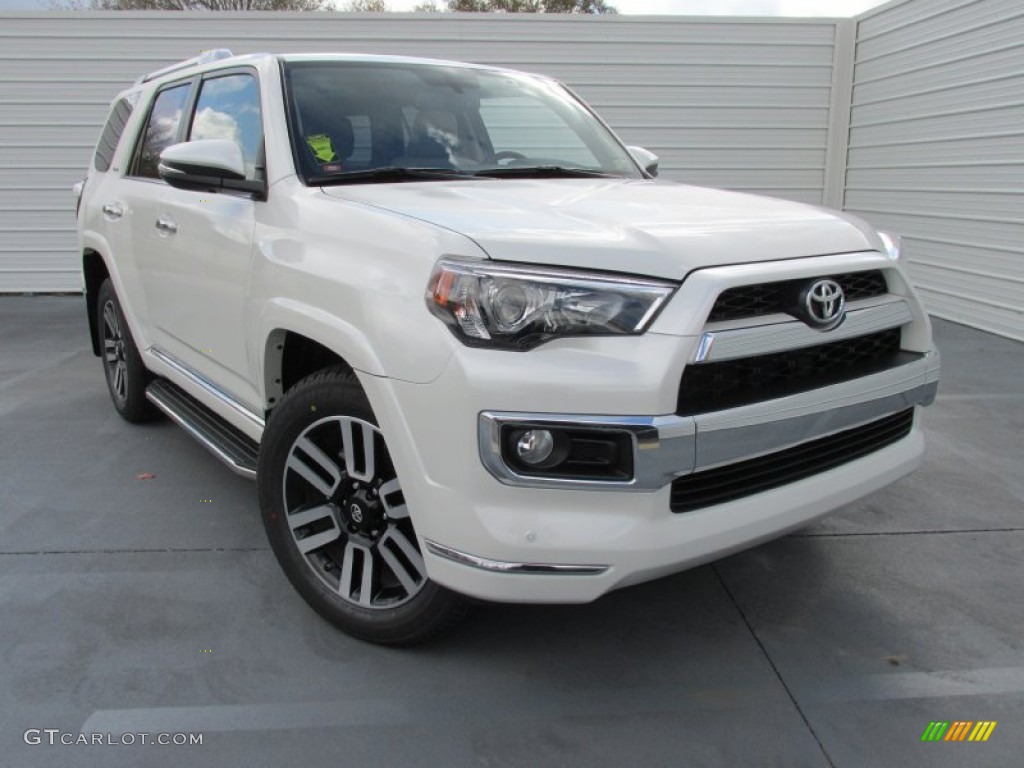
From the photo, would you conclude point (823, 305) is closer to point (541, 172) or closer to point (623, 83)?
point (541, 172)

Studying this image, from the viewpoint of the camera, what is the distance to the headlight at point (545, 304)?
2.12 metres

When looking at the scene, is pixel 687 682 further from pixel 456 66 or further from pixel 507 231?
pixel 456 66

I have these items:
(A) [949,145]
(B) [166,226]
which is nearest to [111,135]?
(B) [166,226]

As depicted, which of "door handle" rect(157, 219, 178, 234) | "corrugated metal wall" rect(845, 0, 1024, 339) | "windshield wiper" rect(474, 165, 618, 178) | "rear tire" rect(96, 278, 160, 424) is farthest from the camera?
"corrugated metal wall" rect(845, 0, 1024, 339)

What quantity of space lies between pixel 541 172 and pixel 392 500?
1.51 m

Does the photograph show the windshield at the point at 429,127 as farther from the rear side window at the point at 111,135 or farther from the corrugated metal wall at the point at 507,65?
the corrugated metal wall at the point at 507,65

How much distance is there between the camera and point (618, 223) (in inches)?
92.4

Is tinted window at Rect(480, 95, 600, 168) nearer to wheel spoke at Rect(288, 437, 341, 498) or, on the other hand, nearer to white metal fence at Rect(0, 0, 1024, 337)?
wheel spoke at Rect(288, 437, 341, 498)

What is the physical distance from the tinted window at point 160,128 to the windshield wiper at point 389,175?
1612 mm

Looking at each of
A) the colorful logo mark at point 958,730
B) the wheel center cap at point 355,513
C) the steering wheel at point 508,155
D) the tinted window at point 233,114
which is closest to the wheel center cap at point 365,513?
the wheel center cap at point 355,513

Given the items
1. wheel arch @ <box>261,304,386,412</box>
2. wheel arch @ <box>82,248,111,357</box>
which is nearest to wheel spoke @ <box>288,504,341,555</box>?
wheel arch @ <box>261,304,386,412</box>

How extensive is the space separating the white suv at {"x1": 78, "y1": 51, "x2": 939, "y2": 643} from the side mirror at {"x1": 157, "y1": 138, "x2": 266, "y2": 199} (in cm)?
1

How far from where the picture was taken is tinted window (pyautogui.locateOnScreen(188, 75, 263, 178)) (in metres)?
3.26

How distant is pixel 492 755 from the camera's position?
222 cm
